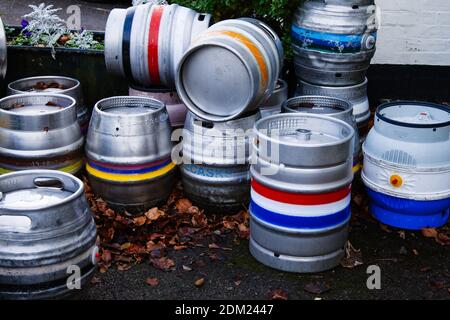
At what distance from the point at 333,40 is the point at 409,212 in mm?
1484

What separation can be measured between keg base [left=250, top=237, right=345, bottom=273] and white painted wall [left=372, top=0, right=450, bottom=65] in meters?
3.24

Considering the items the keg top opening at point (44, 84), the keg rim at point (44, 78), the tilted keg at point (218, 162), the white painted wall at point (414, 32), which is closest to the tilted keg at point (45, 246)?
the tilted keg at point (218, 162)

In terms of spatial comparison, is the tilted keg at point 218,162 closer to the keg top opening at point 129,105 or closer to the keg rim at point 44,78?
the keg top opening at point 129,105

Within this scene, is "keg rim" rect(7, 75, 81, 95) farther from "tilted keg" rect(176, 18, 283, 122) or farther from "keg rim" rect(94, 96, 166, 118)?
"tilted keg" rect(176, 18, 283, 122)

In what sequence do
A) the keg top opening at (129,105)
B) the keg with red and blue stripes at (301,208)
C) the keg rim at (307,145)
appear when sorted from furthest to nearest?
the keg top opening at (129,105) < the keg with red and blue stripes at (301,208) < the keg rim at (307,145)

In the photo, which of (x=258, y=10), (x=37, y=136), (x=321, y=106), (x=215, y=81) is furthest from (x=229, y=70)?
(x=37, y=136)

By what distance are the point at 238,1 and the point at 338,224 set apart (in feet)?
7.87

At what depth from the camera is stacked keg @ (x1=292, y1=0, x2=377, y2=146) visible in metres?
5.19

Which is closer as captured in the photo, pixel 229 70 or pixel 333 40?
pixel 229 70

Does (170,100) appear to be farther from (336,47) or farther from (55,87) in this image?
(336,47)

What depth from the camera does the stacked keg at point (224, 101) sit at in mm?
4535

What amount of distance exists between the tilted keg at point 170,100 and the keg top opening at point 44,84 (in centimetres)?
56

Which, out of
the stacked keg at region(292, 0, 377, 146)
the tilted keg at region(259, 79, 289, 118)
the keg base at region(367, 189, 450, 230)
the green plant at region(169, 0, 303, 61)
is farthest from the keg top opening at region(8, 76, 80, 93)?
the keg base at region(367, 189, 450, 230)

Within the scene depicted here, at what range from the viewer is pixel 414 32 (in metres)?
6.87
